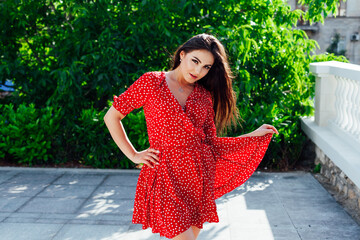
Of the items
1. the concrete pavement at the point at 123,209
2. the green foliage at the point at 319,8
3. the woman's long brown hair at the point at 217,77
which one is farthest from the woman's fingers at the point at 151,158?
the green foliage at the point at 319,8

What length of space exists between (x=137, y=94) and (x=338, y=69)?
12.0 ft

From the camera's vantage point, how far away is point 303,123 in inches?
252

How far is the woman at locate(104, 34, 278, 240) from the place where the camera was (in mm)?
2623

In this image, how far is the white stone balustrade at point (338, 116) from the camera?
480 cm

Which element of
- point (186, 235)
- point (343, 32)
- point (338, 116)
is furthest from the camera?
point (343, 32)

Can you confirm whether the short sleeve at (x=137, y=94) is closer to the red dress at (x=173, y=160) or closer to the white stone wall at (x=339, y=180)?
the red dress at (x=173, y=160)

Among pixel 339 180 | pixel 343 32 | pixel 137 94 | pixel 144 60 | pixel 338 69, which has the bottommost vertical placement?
pixel 339 180

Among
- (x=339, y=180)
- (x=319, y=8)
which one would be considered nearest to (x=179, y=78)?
(x=339, y=180)

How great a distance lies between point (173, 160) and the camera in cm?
268

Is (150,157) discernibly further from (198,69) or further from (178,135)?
(198,69)

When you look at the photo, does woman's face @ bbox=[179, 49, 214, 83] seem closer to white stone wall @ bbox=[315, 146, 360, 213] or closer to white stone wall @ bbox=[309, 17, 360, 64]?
white stone wall @ bbox=[315, 146, 360, 213]

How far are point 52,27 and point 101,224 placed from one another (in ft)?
12.7

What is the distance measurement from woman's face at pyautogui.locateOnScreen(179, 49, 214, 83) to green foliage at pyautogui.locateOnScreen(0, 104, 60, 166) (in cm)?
A: 408

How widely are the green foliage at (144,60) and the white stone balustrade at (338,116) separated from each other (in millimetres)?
372
